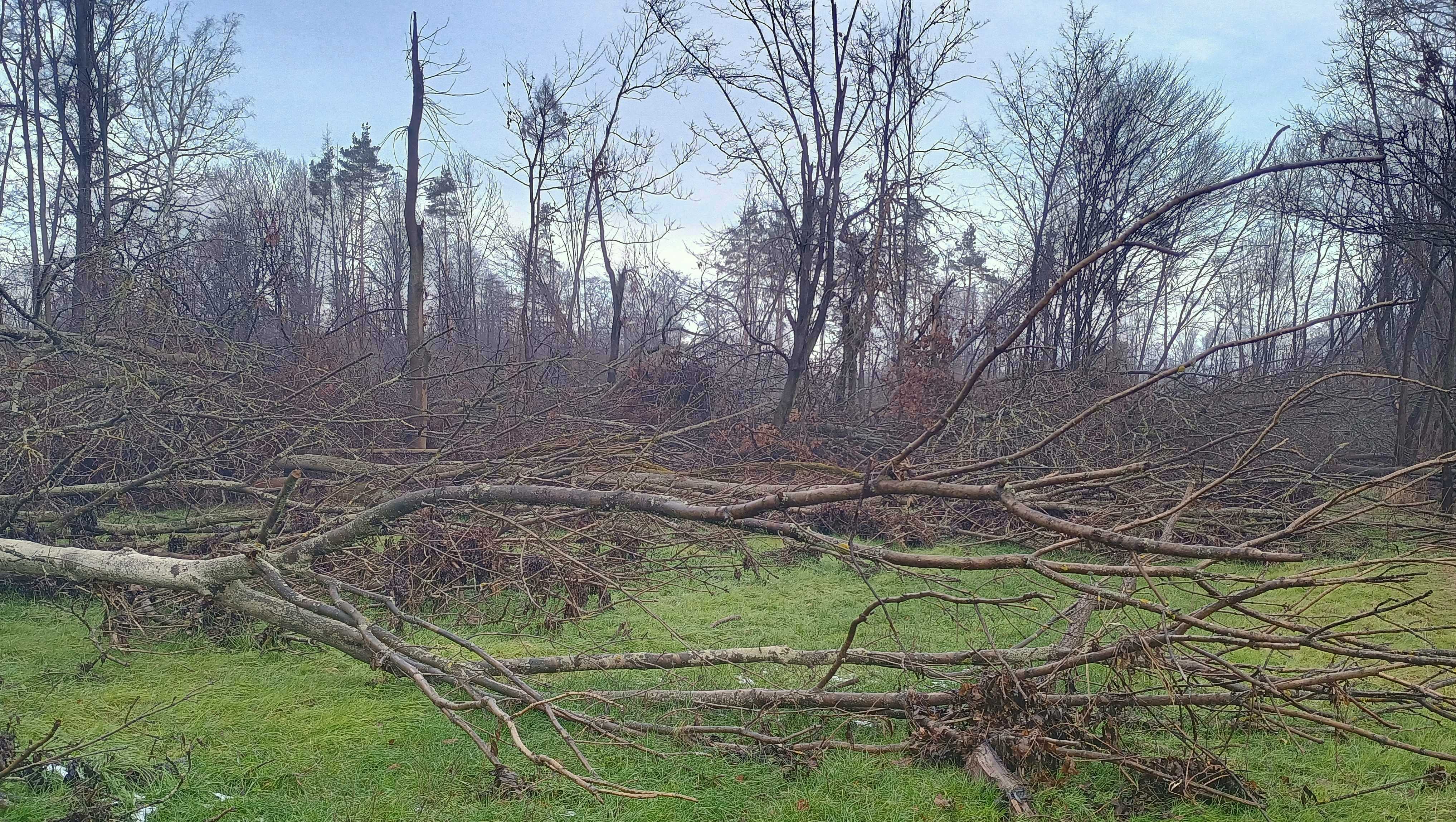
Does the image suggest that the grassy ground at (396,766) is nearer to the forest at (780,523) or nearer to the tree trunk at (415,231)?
the forest at (780,523)

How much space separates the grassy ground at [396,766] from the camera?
2.76 m

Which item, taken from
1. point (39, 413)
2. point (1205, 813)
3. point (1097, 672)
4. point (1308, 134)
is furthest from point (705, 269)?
point (1205, 813)

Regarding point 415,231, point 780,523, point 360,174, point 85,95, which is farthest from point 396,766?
point 360,174

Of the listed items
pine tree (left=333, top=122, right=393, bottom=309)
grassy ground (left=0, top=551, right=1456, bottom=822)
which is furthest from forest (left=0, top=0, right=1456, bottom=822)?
pine tree (left=333, top=122, right=393, bottom=309)

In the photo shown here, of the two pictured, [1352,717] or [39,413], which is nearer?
[1352,717]

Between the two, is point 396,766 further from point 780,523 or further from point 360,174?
point 360,174

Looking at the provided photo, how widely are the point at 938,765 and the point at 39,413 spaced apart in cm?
657

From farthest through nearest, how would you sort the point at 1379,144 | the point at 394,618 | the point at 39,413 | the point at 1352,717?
1. the point at 1379,144
2. the point at 39,413
3. the point at 394,618
4. the point at 1352,717

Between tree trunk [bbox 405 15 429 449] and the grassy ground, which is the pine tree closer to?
tree trunk [bbox 405 15 429 449]

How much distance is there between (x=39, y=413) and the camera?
5.68 metres

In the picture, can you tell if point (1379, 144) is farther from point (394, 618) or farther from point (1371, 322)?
point (394, 618)

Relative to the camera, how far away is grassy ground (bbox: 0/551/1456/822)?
2756 millimetres

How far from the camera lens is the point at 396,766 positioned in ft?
9.98

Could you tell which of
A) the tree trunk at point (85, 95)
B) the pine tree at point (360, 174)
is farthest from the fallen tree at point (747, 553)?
the pine tree at point (360, 174)
